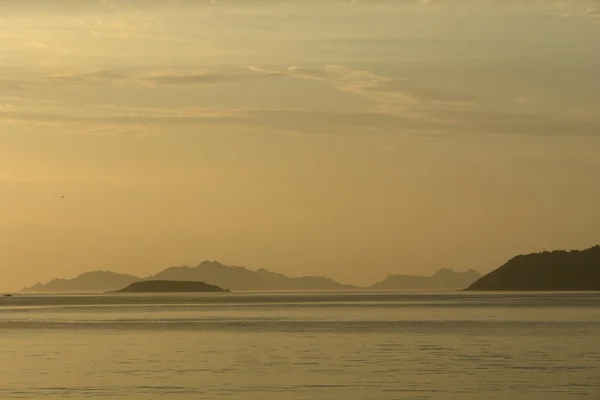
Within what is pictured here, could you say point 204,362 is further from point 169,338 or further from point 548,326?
point 548,326

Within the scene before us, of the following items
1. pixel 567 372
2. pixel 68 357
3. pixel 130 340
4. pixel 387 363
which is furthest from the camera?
pixel 130 340

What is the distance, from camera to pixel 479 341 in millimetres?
81312

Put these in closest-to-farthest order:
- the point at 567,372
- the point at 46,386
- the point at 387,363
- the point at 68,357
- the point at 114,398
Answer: the point at 114,398 < the point at 46,386 < the point at 567,372 < the point at 387,363 < the point at 68,357

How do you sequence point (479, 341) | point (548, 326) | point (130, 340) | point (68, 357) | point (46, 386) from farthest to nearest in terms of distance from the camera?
point (548, 326), point (130, 340), point (479, 341), point (68, 357), point (46, 386)

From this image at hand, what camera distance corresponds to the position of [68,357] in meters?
69.3

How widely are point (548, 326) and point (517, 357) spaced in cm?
3922

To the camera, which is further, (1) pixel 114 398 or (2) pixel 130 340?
(2) pixel 130 340

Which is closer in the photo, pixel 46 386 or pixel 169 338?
pixel 46 386

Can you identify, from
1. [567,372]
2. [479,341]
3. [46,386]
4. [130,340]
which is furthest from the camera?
[130,340]

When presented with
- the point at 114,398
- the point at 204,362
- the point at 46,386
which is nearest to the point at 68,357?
the point at 204,362

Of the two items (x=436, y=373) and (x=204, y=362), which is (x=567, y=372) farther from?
(x=204, y=362)

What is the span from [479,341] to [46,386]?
37.6m

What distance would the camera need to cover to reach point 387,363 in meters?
62.3

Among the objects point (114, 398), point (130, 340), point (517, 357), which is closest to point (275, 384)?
point (114, 398)
